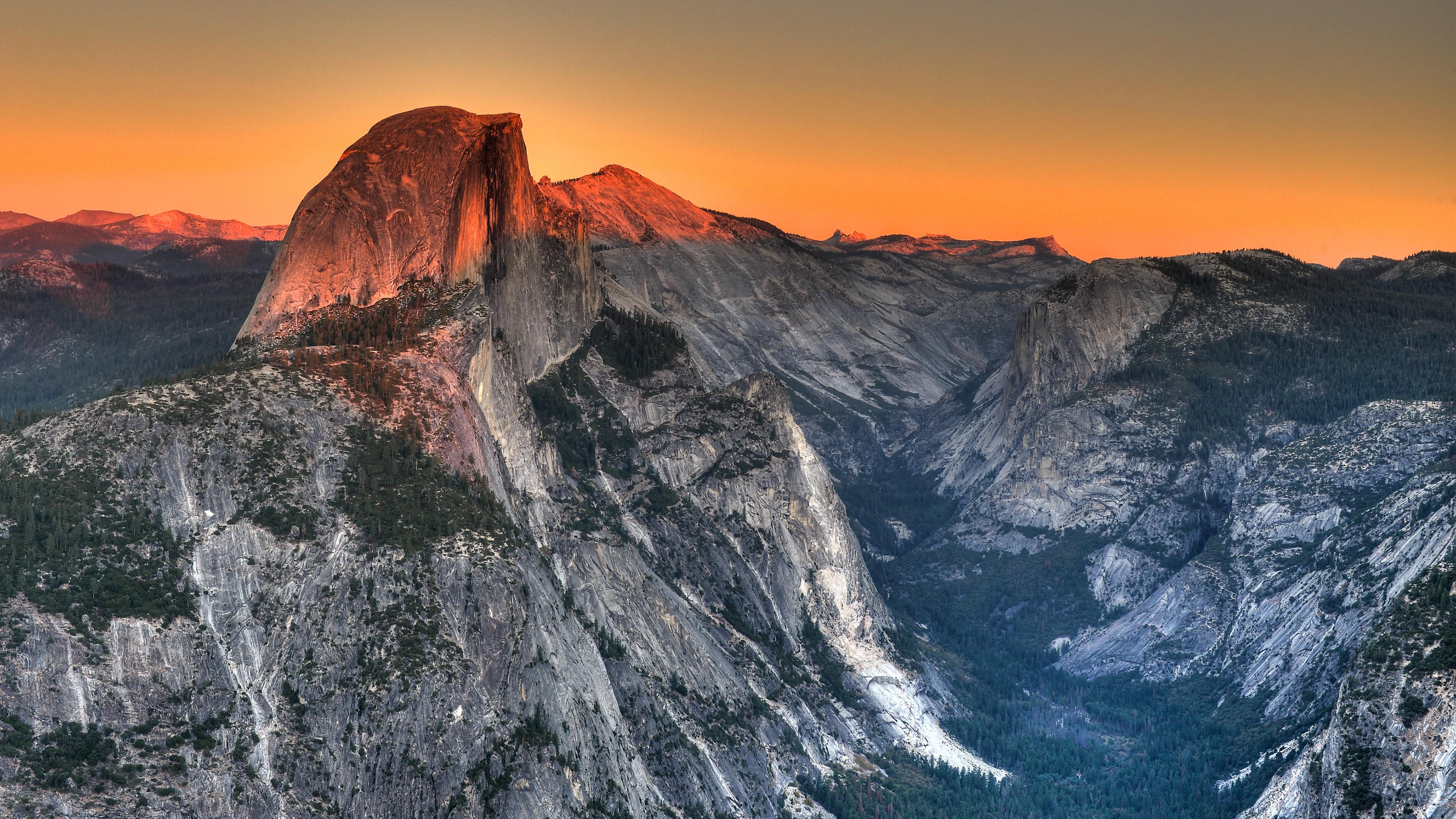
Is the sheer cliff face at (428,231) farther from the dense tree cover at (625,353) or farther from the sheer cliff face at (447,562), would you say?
the dense tree cover at (625,353)

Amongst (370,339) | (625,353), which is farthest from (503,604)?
(625,353)

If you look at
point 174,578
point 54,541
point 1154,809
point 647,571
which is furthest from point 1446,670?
point 54,541

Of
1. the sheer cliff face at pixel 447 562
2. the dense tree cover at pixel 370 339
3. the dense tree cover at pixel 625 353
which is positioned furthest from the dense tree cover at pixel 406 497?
the dense tree cover at pixel 625 353

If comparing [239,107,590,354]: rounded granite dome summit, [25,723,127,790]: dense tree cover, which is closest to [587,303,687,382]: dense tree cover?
[239,107,590,354]: rounded granite dome summit

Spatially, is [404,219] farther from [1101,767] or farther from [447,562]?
[1101,767]

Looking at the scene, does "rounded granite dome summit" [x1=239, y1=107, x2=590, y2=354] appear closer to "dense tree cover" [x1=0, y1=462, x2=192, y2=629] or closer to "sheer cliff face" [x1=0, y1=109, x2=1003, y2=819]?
"sheer cliff face" [x1=0, y1=109, x2=1003, y2=819]
